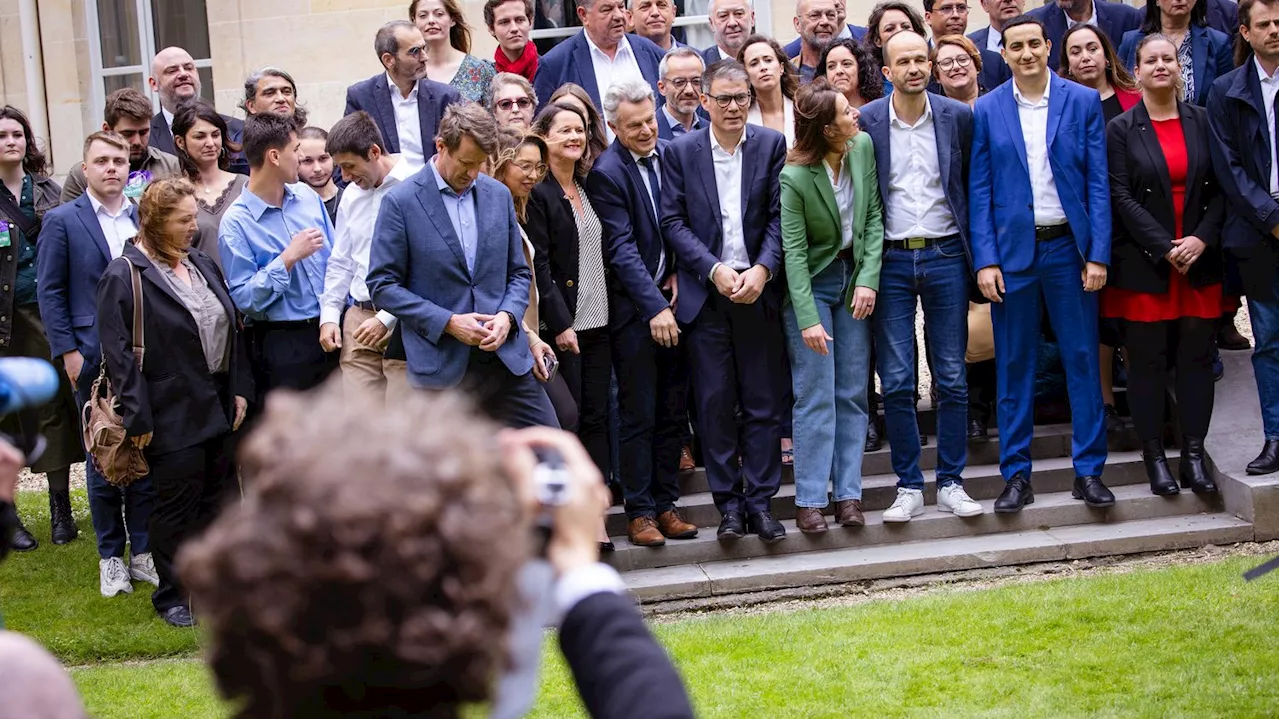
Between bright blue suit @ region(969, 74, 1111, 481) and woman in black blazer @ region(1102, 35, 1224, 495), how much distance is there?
0.79 feet

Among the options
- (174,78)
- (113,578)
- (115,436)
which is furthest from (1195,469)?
(174,78)

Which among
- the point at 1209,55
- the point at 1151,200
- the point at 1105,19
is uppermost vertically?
the point at 1105,19

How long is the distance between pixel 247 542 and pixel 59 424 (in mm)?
8150

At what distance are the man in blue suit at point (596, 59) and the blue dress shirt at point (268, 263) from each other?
2242 mm

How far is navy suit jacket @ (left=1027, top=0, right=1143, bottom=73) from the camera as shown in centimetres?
1000

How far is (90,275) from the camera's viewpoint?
810 cm

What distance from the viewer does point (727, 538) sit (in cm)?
797

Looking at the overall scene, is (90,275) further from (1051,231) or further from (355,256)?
(1051,231)

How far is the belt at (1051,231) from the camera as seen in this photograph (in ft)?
26.6

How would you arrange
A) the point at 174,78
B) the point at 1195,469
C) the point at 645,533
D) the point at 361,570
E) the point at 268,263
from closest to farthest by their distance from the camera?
the point at 361,570, the point at 268,263, the point at 645,533, the point at 1195,469, the point at 174,78

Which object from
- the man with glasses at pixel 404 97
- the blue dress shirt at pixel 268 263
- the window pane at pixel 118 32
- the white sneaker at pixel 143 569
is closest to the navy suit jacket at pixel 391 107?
the man with glasses at pixel 404 97

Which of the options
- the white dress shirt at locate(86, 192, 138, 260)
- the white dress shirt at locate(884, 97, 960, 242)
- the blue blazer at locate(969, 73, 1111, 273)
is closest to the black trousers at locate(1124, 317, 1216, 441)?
the blue blazer at locate(969, 73, 1111, 273)

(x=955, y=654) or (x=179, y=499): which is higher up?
(x=179, y=499)

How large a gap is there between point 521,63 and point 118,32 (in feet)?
22.6
